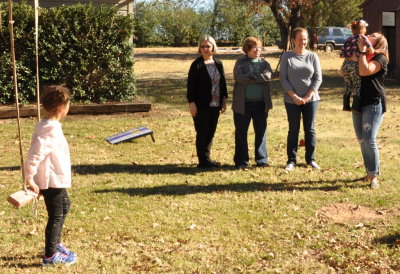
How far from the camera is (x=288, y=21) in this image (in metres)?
28.0

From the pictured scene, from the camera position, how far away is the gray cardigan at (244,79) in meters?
8.80

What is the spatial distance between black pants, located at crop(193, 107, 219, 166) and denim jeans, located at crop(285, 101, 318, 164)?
111cm

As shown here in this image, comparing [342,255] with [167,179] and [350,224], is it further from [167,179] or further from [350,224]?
[167,179]

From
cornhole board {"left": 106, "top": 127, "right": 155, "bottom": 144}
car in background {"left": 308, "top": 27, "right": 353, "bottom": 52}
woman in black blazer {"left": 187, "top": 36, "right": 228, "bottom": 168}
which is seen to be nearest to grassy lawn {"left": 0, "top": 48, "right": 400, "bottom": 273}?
cornhole board {"left": 106, "top": 127, "right": 155, "bottom": 144}

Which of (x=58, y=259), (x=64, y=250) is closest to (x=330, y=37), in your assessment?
(x=64, y=250)

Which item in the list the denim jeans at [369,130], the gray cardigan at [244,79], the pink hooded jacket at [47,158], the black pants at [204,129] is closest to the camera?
the pink hooded jacket at [47,158]

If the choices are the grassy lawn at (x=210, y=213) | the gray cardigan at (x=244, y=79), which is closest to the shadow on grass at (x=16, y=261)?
the grassy lawn at (x=210, y=213)

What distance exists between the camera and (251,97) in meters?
8.99

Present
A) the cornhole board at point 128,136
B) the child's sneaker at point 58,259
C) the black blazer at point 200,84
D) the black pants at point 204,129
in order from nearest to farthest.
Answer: the child's sneaker at point 58,259
the black blazer at point 200,84
the black pants at point 204,129
the cornhole board at point 128,136

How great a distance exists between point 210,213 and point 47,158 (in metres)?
2.35

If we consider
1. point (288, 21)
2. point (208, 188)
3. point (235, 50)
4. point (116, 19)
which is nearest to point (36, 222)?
point (208, 188)

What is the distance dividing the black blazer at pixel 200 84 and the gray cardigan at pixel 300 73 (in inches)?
37.7

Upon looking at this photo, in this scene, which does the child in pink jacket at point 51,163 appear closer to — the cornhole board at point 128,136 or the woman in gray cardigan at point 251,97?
the woman in gray cardigan at point 251,97

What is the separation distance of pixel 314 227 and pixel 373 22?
1956 cm
